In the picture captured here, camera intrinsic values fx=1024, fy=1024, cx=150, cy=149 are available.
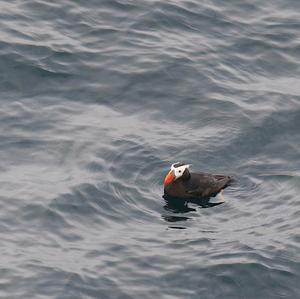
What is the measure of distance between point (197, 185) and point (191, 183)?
0.45ft

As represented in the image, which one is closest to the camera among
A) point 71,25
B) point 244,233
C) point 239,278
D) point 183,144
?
point 239,278

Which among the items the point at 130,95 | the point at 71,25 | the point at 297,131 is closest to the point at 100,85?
the point at 130,95

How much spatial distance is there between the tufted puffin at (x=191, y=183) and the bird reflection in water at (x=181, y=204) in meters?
0.10

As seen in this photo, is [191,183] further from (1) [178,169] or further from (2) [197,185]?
(1) [178,169]

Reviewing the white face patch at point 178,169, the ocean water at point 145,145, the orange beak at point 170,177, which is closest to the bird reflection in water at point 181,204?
the ocean water at point 145,145

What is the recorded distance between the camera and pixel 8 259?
18000 mm

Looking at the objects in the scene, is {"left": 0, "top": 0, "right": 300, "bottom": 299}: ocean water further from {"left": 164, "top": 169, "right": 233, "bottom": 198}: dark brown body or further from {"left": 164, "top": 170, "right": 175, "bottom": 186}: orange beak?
{"left": 164, "top": 170, "right": 175, "bottom": 186}: orange beak

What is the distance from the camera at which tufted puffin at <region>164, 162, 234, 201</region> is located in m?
21.1

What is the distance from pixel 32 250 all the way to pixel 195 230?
10.7ft

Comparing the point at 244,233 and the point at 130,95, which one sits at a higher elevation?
the point at 130,95

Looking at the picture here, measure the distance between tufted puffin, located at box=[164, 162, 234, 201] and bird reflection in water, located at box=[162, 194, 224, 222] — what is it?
0.33ft

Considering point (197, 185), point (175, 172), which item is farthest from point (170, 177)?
point (197, 185)

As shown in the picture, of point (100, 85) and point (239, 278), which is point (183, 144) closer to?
point (100, 85)

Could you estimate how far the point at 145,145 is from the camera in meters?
22.4
